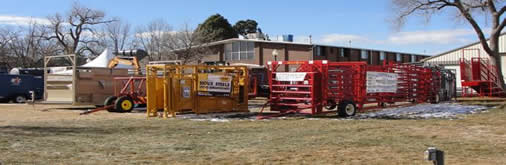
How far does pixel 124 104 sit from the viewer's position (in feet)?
67.2

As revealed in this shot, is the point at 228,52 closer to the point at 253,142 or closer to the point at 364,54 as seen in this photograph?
the point at 364,54

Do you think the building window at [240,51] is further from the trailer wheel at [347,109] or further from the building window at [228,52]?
the trailer wheel at [347,109]

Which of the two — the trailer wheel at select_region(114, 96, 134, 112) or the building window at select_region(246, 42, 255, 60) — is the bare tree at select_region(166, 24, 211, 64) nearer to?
the building window at select_region(246, 42, 255, 60)

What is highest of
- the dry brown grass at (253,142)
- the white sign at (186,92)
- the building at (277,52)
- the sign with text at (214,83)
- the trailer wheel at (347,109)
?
the building at (277,52)

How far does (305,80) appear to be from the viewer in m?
16.9

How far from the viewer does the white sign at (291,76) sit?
55.4 feet

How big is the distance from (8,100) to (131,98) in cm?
1470

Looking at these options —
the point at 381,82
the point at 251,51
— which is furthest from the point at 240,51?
the point at 381,82

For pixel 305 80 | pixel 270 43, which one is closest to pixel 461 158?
pixel 305 80

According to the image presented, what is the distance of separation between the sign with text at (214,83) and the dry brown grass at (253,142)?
8.45ft

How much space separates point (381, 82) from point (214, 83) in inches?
220

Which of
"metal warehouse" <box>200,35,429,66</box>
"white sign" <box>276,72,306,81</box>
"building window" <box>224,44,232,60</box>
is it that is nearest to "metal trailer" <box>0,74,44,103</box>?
"white sign" <box>276,72,306,81</box>

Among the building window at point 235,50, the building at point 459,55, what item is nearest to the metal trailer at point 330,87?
the building at point 459,55

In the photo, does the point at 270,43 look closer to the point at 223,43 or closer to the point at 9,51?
the point at 223,43
